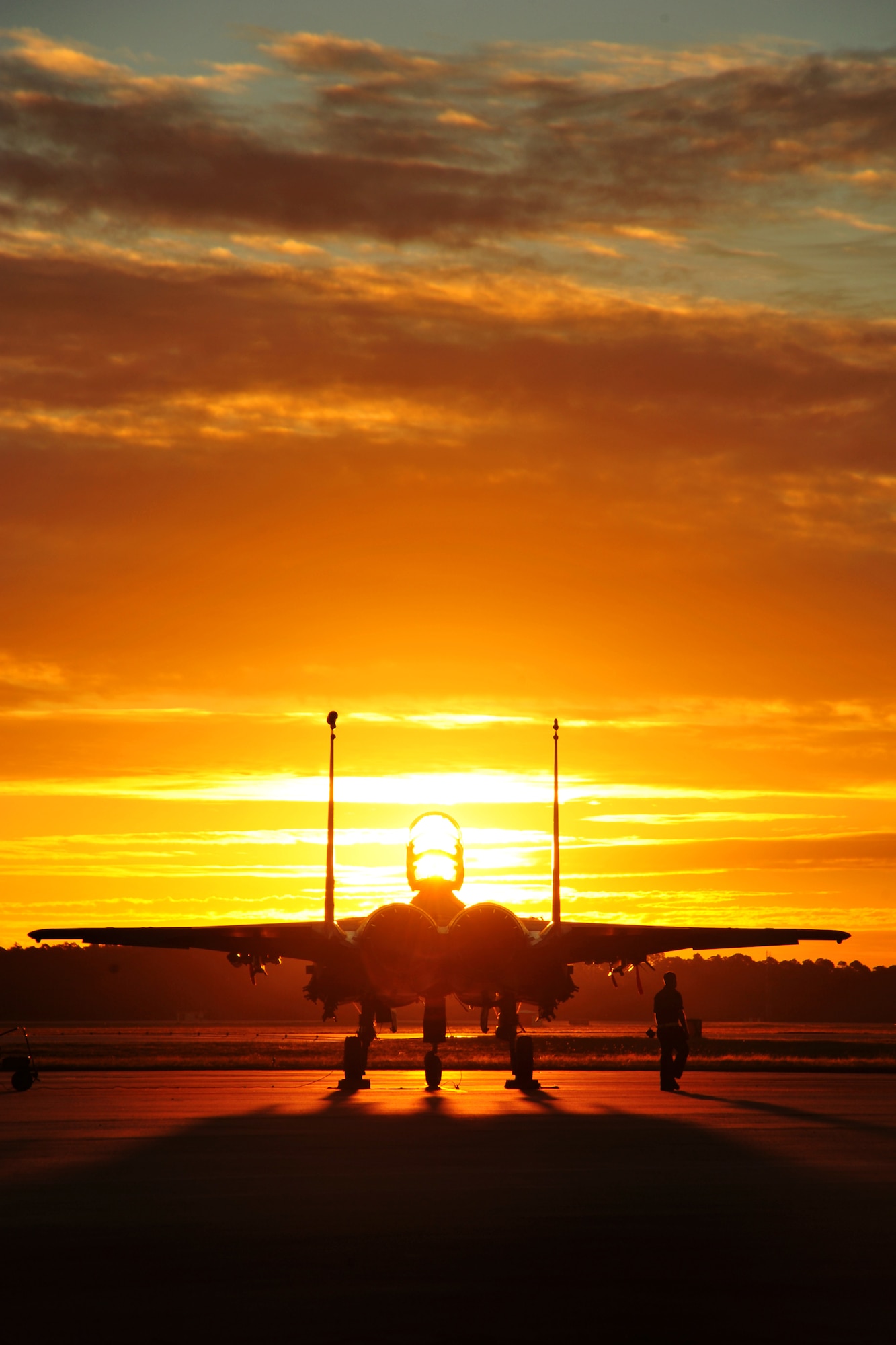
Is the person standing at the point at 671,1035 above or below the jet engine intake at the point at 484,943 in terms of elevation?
below

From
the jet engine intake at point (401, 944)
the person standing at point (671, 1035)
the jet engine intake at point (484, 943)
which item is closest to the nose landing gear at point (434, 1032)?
the jet engine intake at point (401, 944)

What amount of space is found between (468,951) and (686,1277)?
51.4ft

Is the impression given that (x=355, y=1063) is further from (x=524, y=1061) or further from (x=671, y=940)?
(x=671, y=940)

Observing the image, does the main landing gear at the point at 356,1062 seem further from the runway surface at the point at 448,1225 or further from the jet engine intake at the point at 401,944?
the runway surface at the point at 448,1225

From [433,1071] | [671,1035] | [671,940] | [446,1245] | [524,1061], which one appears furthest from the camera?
[671,940]

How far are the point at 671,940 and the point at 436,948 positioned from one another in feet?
20.6

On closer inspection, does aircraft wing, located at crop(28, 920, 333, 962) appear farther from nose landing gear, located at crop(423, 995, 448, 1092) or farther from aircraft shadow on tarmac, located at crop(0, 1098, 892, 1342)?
aircraft shadow on tarmac, located at crop(0, 1098, 892, 1342)

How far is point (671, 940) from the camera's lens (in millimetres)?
27312

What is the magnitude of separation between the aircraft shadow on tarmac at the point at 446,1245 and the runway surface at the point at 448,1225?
2 centimetres

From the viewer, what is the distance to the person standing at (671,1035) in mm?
21688

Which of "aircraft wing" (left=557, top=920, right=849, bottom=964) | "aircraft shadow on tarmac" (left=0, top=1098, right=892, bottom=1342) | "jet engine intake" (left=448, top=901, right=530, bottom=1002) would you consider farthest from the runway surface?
"aircraft wing" (left=557, top=920, right=849, bottom=964)

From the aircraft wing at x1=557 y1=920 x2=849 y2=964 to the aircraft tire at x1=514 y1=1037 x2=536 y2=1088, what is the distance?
3331mm

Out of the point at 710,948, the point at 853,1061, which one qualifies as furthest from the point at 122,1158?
the point at 853,1061

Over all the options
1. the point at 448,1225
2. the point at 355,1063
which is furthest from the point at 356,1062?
the point at 448,1225
